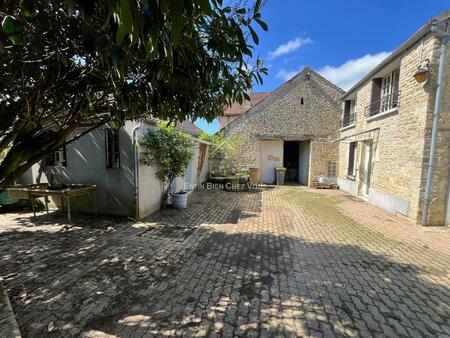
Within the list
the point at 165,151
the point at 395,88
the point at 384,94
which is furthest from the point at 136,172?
the point at 384,94

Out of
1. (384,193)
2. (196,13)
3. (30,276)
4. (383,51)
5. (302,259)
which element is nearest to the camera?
(196,13)

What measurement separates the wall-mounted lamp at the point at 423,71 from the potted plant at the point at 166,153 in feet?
24.4

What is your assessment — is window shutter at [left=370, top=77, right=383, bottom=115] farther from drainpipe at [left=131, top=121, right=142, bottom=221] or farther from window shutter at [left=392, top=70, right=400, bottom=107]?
drainpipe at [left=131, top=121, right=142, bottom=221]

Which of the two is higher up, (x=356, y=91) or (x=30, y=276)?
(x=356, y=91)

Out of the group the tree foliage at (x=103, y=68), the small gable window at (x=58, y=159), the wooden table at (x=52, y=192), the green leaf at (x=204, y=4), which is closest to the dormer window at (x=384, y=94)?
the tree foliage at (x=103, y=68)

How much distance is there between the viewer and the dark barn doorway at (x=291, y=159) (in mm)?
17969

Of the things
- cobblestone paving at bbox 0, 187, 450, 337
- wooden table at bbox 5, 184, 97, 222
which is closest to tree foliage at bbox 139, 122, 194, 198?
cobblestone paving at bbox 0, 187, 450, 337

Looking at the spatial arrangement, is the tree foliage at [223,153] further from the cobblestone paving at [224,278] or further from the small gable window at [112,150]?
the cobblestone paving at [224,278]

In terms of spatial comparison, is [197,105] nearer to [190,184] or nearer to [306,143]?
[190,184]

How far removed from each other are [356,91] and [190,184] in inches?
404

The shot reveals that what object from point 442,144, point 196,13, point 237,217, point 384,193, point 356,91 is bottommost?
point 237,217

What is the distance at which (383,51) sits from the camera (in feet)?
28.9

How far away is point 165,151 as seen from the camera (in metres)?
7.07

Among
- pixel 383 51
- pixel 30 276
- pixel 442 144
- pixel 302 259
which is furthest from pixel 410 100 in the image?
pixel 30 276
